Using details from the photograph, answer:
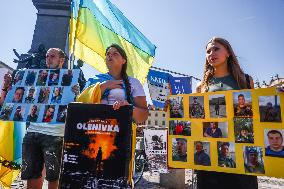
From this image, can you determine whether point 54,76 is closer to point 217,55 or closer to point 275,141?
point 217,55

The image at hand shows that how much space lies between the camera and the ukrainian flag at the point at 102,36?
4863mm

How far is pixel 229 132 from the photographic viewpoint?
83.6 inches

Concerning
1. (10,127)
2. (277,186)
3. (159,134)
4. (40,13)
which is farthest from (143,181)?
(40,13)

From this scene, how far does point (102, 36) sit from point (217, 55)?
Result: 12.1 ft

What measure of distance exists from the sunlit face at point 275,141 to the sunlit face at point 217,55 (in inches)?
33.2

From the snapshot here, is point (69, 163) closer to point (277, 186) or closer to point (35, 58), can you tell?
point (35, 58)

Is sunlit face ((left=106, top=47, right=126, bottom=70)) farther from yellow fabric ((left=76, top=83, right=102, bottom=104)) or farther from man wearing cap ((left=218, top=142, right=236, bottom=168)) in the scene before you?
man wearing cap ((left=218, top=142, right=236, bottom=168))

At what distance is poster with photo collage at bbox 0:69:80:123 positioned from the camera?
2822mm

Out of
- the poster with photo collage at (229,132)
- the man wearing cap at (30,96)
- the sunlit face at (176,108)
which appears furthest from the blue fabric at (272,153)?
the man wearing cap at (30,96)

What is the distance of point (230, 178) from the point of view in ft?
6.79

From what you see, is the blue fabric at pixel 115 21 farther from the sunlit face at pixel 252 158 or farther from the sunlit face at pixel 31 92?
the sunlit face at pixel 252 158

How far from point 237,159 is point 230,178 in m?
0.17

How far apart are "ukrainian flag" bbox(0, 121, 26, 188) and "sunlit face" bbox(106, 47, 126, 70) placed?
2.12m

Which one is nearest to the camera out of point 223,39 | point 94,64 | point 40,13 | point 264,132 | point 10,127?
point 264,132
